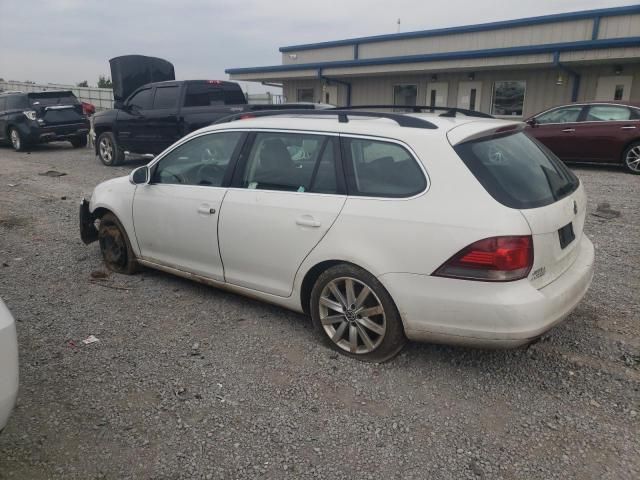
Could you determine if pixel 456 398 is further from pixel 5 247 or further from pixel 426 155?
pixel 5 247

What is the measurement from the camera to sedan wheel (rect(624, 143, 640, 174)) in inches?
427

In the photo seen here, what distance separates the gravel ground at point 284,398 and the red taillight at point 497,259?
2.58 feet

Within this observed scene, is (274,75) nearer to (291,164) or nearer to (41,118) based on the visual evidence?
(41,118)

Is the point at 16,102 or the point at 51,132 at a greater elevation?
the point at 16,102

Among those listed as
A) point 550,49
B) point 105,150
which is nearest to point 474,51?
point 550,49

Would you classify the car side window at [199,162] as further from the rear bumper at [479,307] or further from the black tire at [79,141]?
the black tire at [79,141]

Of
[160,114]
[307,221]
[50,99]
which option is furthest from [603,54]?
[50,99]

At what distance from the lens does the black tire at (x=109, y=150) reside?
12781 mm

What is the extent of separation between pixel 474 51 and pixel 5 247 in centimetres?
1553

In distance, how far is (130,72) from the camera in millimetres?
15359

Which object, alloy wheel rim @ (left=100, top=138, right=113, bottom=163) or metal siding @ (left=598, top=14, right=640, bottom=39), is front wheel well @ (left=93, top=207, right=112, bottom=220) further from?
metal siding @ (left=598, top=14, right=640, bottom=39)

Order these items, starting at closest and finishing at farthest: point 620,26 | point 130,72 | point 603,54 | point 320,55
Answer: point 603,54
point 130,72
point 620,26
point 320,55

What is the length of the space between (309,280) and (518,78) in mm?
16591

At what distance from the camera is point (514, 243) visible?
9.59ft
